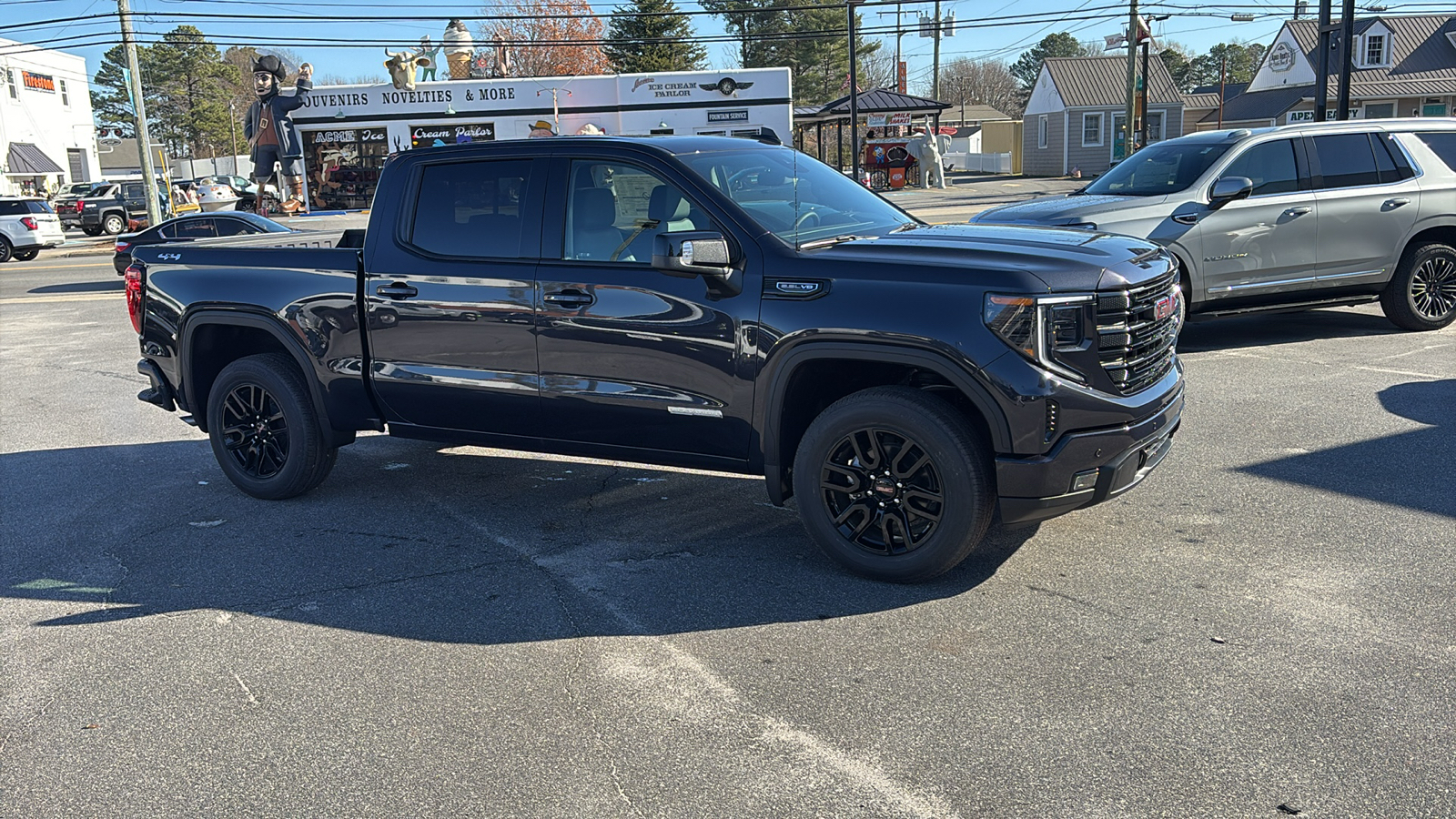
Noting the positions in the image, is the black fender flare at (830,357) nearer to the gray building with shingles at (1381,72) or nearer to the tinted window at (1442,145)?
the tinted window at (1442,145)

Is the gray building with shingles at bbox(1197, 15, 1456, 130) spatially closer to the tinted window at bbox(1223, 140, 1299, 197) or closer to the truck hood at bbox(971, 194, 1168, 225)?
the tinted window at bbox(1223, 140, 1299, 197)

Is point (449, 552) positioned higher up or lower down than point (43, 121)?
lower down

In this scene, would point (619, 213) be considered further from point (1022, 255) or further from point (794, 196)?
point (1022, 255)

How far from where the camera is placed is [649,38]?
56312 mm

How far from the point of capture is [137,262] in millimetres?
6711

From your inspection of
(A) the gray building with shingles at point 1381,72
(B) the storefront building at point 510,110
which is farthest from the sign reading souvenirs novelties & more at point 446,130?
(A) the gray building with shingles at point 1381,72

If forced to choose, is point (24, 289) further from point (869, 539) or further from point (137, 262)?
point (869, 539)

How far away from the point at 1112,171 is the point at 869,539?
701cm

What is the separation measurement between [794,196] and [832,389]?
3.27 ft

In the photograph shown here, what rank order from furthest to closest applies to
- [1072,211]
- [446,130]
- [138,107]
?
[446,130] → [138,107] → [1072,211]

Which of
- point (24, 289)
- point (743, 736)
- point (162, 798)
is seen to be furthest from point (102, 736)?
point (24, 289)

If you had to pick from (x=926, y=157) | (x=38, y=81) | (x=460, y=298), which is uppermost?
(x=38, y=81)

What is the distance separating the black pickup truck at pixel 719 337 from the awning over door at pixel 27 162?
205ft

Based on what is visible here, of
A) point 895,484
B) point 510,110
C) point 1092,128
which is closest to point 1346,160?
point 895,484
